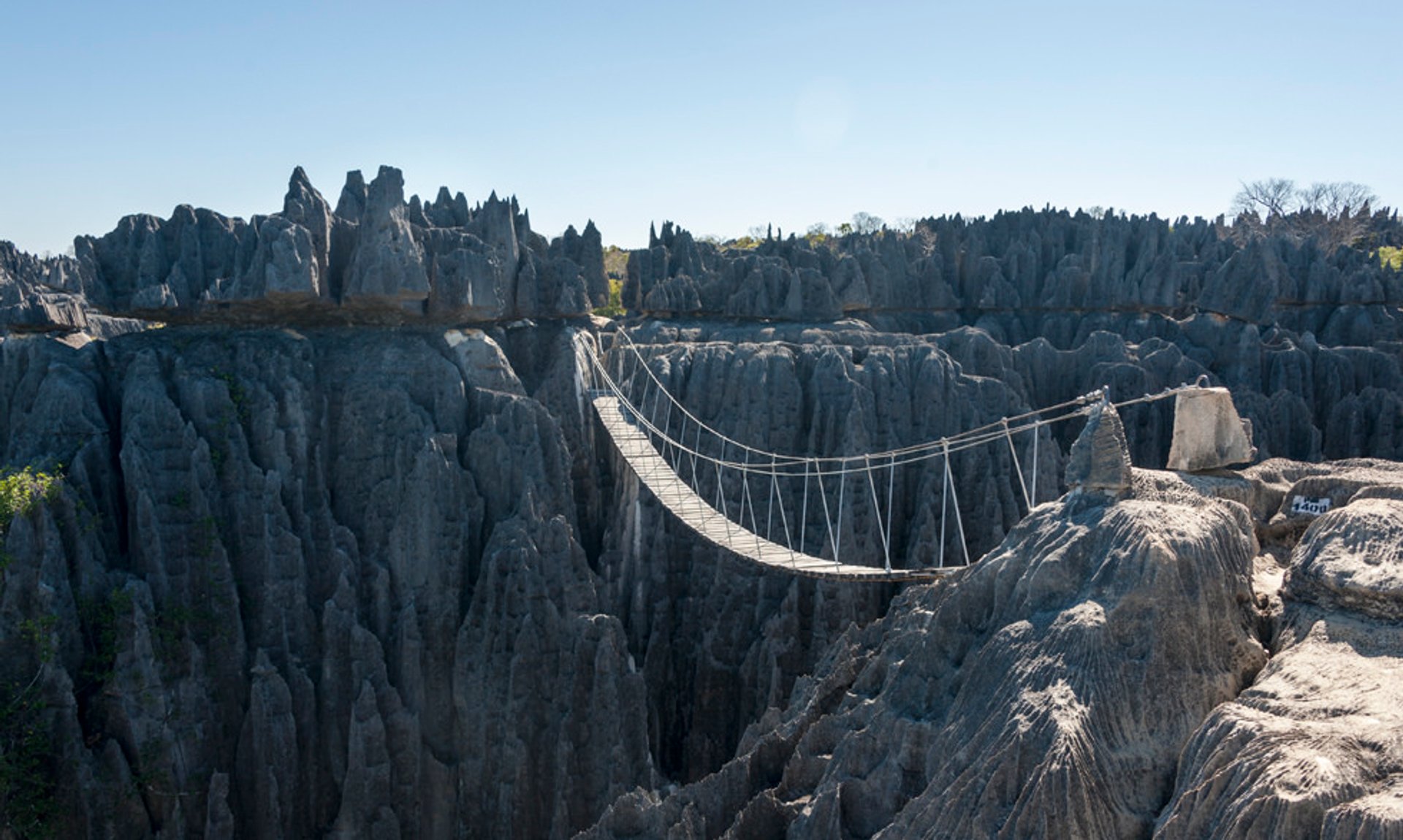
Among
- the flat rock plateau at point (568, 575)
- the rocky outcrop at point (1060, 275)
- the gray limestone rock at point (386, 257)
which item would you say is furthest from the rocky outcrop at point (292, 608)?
the rocky outcrop at point (1060, 275)

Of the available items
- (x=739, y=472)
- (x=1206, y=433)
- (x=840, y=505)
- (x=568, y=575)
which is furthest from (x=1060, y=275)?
(x=1206, y=433)

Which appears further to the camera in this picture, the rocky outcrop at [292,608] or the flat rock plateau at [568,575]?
the rocky outcrop at [292,608]

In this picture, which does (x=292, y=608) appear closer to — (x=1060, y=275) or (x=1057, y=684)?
(x=1057, y=684)

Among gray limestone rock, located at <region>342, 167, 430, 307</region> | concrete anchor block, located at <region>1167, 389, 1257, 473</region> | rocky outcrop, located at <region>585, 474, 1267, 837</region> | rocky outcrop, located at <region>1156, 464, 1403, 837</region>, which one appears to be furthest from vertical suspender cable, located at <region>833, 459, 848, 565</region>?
gray limestone rock, located at <region>342, 167, 430, 307</region>

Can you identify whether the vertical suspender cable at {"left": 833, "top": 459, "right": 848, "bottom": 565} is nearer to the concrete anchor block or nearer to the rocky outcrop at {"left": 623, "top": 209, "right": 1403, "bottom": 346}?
the concrete anchor block

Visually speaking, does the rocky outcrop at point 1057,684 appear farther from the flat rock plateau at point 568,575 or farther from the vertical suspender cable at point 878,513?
the vertical suspender cable at point 878,513
